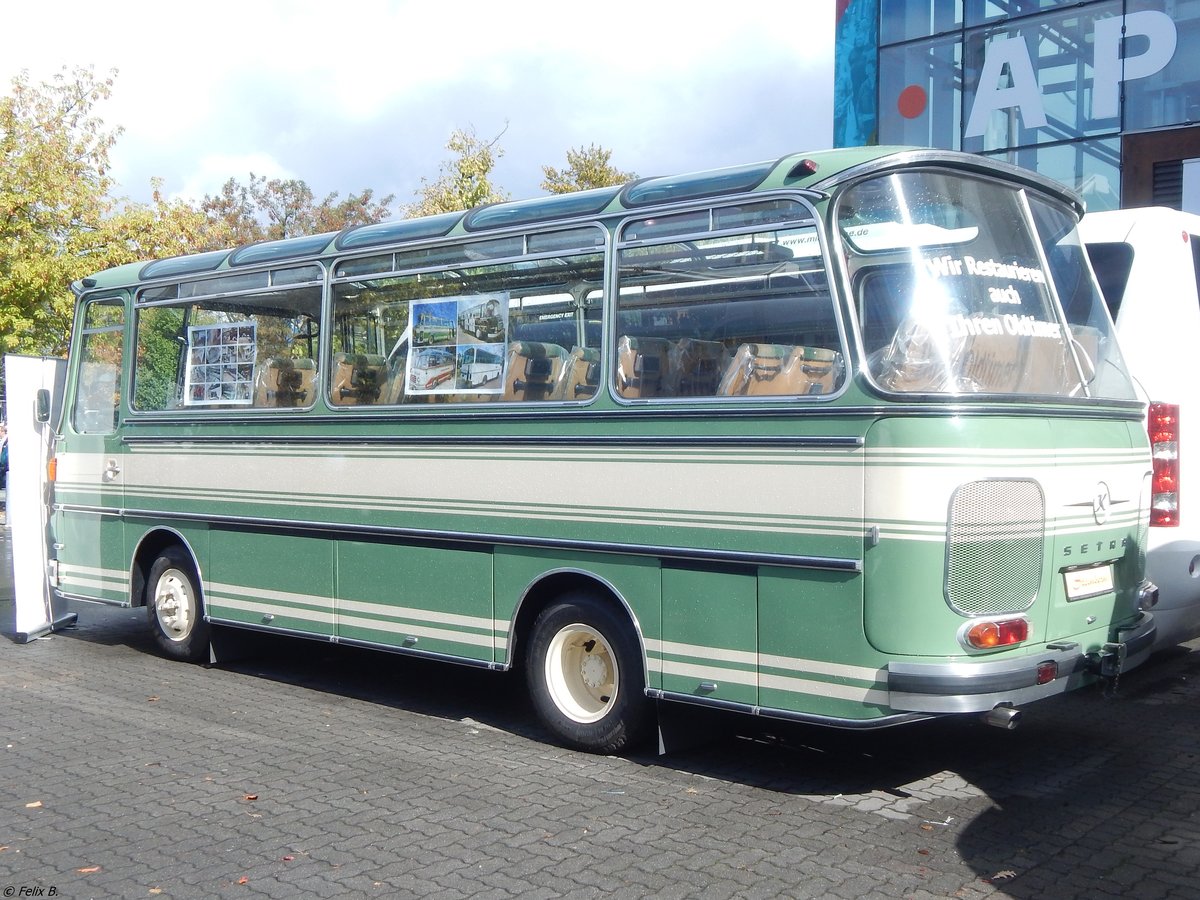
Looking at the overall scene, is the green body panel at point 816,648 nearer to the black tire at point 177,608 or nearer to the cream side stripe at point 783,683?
the cream side stripe at point 783,683

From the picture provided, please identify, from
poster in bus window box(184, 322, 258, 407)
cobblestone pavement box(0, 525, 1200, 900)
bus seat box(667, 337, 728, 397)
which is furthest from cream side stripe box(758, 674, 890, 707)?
poster in bus window box(184, 322, 258, 407)

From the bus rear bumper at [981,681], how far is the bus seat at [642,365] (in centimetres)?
190

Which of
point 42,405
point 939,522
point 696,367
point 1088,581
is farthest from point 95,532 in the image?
point 1088,581

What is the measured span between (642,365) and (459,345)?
56.0 inches

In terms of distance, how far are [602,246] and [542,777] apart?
276 cm

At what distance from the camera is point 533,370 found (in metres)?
7.08

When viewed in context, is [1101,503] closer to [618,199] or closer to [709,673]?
[709,673]

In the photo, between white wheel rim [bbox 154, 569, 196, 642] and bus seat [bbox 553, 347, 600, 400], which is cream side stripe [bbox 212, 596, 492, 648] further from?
bus seat [bbox 553, 347, 600, 400]

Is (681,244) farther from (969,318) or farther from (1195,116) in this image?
(1195,116)

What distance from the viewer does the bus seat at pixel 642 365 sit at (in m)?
6.49

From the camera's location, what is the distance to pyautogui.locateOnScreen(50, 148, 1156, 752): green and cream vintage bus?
5.56m

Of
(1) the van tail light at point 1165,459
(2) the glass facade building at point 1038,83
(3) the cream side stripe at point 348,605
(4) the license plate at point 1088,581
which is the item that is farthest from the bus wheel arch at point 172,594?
(2) the glass facade building at point 1038,83

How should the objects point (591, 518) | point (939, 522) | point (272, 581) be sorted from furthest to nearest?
point (272, 581)
point (591, 518)
point (939, 522)

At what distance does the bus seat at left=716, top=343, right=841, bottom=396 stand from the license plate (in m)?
1.48
